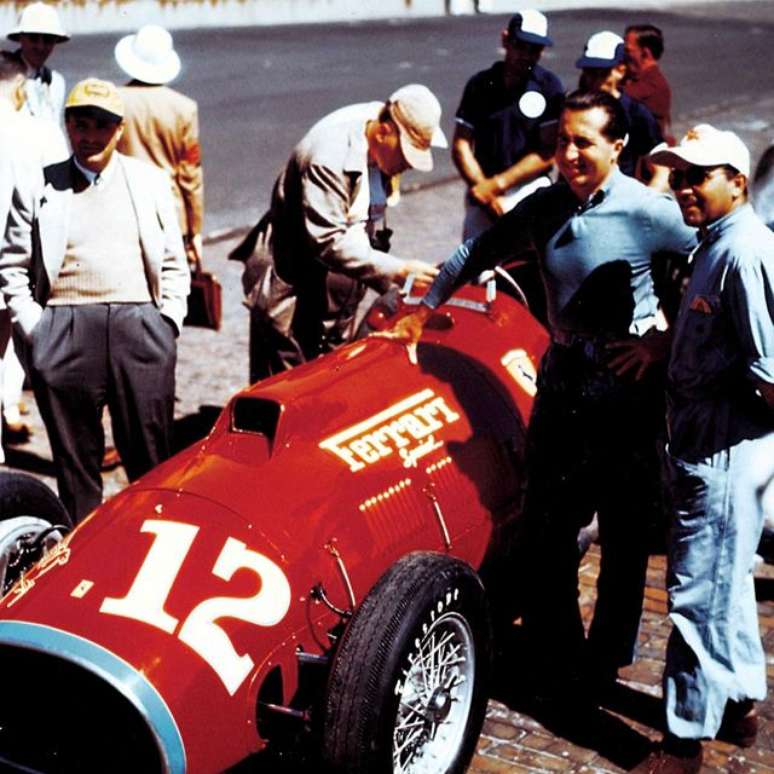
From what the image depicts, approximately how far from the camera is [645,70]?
864 cm

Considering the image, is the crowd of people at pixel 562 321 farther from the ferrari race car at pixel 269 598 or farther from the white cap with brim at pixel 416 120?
the ferrari race car at pixel 269 598

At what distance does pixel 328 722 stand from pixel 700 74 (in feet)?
70.7

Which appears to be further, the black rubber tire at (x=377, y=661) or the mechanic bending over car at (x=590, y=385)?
Answer: the mechanic bending over car at (x=590, y=385)

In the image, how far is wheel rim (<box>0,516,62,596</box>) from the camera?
478 cm

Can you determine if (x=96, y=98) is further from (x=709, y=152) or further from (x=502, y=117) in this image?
(x=502, y=117)

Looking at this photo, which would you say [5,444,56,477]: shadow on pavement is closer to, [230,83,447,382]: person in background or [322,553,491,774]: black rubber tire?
[230,83,447,382]: person in background

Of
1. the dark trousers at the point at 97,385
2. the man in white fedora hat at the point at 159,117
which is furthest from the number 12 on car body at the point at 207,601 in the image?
the man in white fedora hat at the point at 159,117

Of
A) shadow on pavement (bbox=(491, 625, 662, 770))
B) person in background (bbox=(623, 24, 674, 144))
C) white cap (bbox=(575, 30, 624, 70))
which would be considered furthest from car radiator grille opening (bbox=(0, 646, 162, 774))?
person in background (bbox=(623, 24, 674, 144))

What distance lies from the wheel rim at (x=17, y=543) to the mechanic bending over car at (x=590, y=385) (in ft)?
5.23

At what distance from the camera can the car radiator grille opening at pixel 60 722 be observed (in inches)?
152

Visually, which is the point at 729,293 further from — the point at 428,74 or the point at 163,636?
the point at 428,74

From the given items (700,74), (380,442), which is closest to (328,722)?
(380,442)

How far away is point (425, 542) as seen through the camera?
15.5 ft

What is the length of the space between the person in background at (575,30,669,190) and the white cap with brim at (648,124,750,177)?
3192 millimetres
